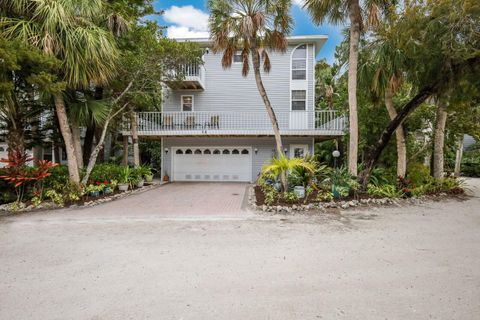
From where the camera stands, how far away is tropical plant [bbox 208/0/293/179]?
7.71m

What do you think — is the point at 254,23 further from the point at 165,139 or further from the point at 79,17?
the point at 165,139

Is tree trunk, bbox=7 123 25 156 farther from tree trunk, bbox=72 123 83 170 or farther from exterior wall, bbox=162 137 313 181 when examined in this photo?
exterior wall, bbox=162 137 313 181

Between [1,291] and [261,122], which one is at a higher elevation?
[261,122]

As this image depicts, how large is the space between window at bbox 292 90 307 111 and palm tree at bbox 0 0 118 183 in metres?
9.79

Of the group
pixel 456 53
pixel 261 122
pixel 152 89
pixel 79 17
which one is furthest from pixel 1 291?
pixel 261 122

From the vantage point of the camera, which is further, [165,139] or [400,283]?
[165,139]

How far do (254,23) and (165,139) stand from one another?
9.13 m

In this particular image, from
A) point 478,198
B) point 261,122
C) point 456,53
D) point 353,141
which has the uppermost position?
point 456,53

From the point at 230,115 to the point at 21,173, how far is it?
29.7 ft

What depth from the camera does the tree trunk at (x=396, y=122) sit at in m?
7.60

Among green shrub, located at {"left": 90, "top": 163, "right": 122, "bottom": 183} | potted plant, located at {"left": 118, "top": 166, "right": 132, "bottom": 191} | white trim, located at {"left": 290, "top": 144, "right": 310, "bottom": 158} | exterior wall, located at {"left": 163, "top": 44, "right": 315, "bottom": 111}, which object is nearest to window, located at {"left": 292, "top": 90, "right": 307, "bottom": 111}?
exterior wall, located at {"left": 163, "top": 44, "right": 315, "bottom": 111}

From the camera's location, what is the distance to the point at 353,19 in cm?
813

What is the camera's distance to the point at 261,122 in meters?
13.2

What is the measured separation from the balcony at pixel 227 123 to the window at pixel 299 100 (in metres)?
1.18
